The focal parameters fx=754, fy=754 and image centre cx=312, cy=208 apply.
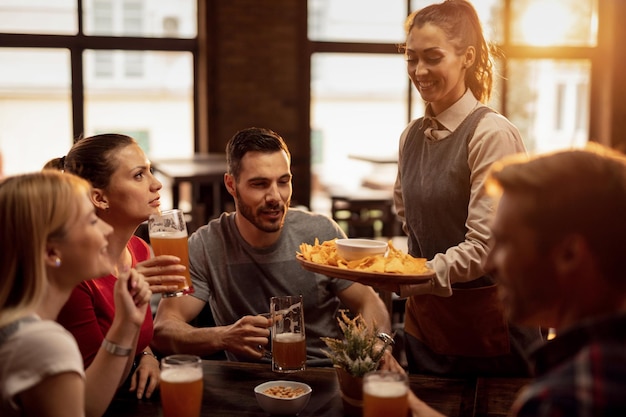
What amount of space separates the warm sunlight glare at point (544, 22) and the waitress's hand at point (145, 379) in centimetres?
613

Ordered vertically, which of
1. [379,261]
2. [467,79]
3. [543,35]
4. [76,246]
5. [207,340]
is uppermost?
[543,35]

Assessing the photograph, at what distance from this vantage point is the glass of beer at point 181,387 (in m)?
1.67

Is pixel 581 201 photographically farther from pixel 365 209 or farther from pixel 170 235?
pixel 365 209

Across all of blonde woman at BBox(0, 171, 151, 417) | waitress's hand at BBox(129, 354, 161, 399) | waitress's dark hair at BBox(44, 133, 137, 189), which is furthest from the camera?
waitress's dark hair at BBox(44, 133, 137, 189)

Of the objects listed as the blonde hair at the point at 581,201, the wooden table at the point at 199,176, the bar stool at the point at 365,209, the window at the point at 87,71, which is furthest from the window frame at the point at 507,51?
the blonde hair at the point at 581,201

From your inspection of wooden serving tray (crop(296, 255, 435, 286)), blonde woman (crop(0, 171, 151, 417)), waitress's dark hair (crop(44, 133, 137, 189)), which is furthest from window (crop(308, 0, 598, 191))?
blonde woman (crop(0, 171, 151, 417))

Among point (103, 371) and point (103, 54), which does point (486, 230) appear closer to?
point (103, 371)

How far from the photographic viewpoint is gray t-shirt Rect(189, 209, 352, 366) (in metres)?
2.52

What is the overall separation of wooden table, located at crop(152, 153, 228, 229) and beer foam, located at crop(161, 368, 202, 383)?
3211 millimetres

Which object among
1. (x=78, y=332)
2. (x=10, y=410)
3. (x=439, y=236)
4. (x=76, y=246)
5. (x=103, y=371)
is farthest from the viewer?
(x=439, y=236)

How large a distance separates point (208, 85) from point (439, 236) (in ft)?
15.7

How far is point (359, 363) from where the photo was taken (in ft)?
5.79

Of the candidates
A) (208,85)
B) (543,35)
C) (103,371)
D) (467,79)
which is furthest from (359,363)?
(543,35)

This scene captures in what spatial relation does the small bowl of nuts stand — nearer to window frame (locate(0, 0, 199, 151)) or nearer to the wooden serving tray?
the wooden serving tray
